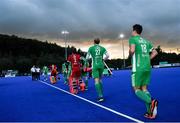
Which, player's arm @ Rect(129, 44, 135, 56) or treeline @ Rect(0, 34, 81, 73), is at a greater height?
treeline @ Rect(0, 34, 81, 73)

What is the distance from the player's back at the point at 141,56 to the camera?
764 centimetres

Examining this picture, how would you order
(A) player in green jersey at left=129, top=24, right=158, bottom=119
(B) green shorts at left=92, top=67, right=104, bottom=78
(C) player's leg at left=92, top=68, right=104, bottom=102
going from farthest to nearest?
1. (B) green shorts at left=92, top=67, right=104, bottom=78
2. (C) player's leg at left=92, top=68, right=104, bottom=102
3. (A) player in green jersey at left=129, top=24, right=158, bottom=119

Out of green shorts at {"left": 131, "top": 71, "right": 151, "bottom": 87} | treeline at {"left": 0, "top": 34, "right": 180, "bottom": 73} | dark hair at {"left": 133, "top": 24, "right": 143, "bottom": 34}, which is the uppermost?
treeline at {"left": 0, "top": 34, "right": 180, "bottom": 73}

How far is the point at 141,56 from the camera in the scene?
768 cm

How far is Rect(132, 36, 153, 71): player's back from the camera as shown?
7640 millimetres

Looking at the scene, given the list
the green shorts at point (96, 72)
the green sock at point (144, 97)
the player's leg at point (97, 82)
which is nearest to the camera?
the green sock at point (144, 97)

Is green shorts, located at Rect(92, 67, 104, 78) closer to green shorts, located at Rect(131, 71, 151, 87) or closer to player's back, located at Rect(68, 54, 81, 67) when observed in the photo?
green shorts, located at Rect(131, 71, 151, 87)

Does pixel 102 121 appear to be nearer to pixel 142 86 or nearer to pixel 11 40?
pixel 142 86

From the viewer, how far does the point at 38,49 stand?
160 metres

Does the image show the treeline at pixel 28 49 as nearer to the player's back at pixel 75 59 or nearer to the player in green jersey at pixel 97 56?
the player's back at pixel 75 59

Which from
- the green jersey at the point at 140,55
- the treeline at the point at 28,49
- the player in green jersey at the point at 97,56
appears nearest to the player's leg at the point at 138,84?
the green jersey at the point at 140,55

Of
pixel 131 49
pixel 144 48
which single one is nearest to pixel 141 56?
pixel 144 48

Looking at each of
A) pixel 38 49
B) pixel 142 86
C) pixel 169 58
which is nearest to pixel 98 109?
pixel 142 86

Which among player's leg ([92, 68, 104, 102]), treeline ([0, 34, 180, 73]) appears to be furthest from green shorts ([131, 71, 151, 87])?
treeline ([0, 34, 180, 73])
